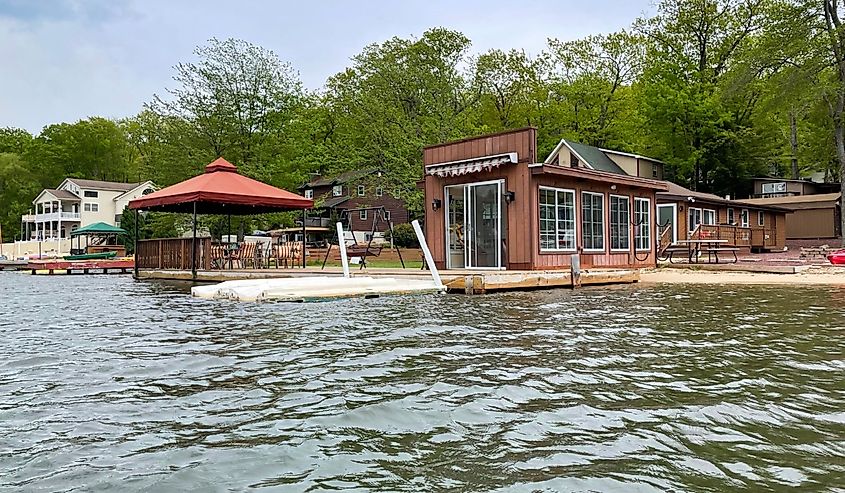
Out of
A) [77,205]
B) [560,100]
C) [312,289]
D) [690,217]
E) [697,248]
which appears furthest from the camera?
[77,205]

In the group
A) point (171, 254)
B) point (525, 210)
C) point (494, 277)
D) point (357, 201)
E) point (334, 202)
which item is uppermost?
point (334, 202)

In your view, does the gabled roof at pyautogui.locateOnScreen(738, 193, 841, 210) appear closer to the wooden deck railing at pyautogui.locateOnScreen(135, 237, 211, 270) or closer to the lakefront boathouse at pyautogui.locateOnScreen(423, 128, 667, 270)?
the lakefront boathouse at pyautogui.locateOnScreen(423, 128, 667, 270)

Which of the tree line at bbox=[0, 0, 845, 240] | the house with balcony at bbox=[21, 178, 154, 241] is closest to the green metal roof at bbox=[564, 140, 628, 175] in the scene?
the tree line at bbox=[0, 0, 845, 240]

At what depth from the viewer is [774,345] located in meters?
5.60

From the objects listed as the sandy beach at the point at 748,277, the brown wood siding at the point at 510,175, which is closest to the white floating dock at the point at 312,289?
the brown wood siding at the point at 510,175

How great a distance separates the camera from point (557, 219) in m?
14.3

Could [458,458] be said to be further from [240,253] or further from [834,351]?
[240,253]

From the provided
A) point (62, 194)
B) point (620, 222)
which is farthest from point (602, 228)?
point (62, 194)

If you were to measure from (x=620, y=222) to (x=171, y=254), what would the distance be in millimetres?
12070

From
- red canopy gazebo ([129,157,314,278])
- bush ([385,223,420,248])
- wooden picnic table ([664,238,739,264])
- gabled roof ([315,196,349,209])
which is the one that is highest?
gabled roof ([315,196,349,209])

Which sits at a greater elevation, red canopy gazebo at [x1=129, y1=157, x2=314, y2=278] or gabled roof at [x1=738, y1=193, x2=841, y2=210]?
gabled roof at [x1=738, y1=193, x2=841, y2=210]

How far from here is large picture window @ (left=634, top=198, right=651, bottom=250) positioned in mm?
17391

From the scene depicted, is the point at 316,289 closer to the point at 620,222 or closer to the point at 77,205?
the point at 620,222

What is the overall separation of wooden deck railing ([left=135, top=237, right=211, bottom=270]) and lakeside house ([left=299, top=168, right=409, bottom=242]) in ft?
31.6
